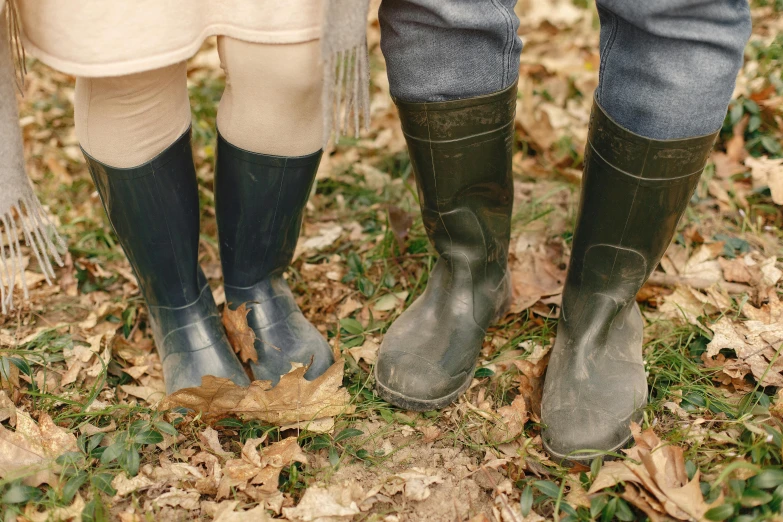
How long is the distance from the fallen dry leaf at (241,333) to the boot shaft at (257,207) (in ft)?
0.22

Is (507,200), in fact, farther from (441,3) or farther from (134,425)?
(134,425)

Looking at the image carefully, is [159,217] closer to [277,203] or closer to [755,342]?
[277,203]

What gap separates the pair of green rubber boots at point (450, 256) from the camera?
4.31 feet

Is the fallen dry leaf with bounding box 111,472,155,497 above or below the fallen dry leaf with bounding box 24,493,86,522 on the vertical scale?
below

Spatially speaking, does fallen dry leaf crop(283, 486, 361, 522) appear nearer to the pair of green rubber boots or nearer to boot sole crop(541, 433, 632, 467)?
the pair of green rubber boots

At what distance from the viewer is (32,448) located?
1347mm

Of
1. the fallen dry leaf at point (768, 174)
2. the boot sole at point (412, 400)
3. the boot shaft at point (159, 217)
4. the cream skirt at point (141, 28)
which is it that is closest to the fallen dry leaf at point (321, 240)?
the boot shaft at point (159, 217)

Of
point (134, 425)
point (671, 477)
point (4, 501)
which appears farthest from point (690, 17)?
point (4, 501)

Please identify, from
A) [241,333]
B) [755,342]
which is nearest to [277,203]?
[241,333]

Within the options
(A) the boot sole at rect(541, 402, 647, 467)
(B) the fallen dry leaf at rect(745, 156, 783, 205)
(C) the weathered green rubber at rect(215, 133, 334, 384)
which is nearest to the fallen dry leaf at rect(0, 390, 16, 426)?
(C) the weathered green rubber at rect(215, 133, 334, 384)

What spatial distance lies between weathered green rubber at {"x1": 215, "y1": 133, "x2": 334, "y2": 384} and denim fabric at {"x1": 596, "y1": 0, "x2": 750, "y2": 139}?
621 millimetres

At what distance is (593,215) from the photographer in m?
1.36

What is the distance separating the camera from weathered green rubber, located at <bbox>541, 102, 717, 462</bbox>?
124cm

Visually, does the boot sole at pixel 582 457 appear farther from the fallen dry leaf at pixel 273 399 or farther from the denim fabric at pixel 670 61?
the denim fabric at pixel 670 61
